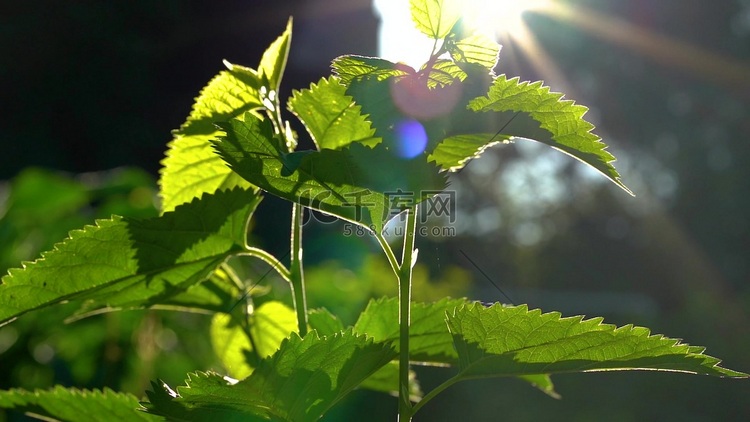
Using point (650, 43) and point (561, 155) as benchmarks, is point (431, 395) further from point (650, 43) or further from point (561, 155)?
point (650, 43)

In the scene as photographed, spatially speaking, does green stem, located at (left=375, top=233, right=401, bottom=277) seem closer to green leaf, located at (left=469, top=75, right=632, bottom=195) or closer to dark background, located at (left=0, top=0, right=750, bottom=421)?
green leaf, located at (left=469, top=75, right=632, bottom=195)

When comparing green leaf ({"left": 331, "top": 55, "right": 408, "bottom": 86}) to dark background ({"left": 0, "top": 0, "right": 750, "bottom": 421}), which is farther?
dark background ({"left": 0, "top": 0, "right": 750, "bottom": 421})

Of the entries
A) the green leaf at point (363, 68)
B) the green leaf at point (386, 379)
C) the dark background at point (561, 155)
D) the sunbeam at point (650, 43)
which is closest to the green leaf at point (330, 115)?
the green leaf at point (363, 68)

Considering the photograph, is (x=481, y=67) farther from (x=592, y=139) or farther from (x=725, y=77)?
(x=725, y=77)

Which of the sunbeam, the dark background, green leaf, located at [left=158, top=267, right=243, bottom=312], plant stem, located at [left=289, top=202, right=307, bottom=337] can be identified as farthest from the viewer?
the sunbeam

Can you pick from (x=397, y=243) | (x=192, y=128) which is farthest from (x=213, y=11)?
(x=192, y=128)

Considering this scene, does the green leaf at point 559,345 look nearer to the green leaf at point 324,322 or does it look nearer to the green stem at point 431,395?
the green stem at point 431,395

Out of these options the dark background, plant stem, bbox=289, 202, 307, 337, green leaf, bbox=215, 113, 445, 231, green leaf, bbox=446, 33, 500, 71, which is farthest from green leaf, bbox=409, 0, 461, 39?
the dark background
